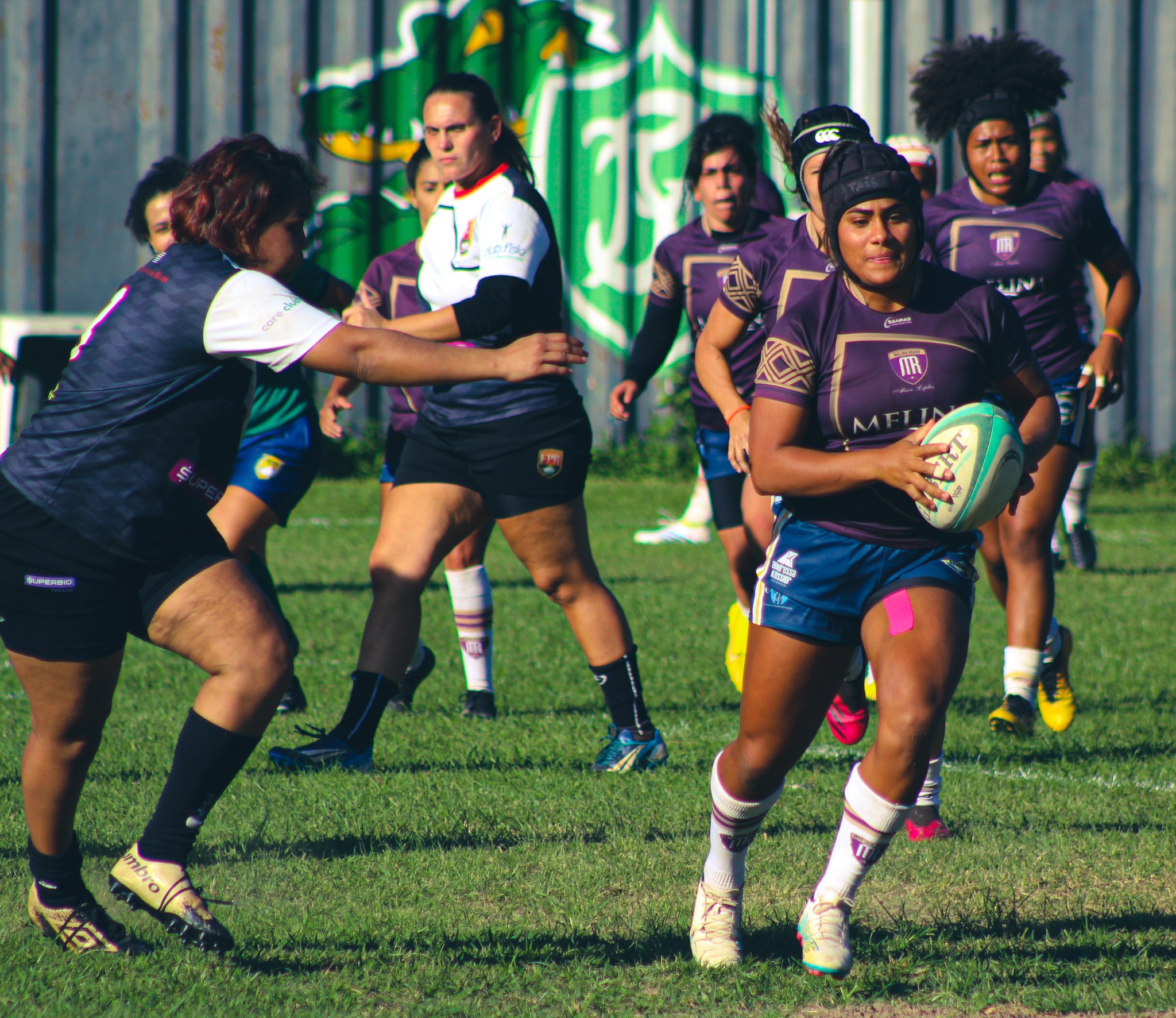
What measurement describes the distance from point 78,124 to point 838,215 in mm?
12334

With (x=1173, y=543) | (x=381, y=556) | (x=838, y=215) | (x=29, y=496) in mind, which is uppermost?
(x=838, y=215)

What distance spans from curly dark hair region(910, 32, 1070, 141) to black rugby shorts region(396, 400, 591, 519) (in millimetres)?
2599

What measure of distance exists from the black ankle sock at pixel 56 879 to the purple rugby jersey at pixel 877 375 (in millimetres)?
1963

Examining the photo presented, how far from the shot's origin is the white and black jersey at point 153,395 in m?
3.26

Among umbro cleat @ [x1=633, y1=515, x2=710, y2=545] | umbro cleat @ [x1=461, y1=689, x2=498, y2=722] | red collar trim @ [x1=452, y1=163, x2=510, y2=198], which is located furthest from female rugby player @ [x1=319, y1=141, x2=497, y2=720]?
umbro cleat @ [x1=633, y1=515, x2=710, y2=545]

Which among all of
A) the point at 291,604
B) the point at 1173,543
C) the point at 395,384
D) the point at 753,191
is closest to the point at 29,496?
the point at 395,384

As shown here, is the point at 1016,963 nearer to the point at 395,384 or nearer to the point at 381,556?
the point at 395,384

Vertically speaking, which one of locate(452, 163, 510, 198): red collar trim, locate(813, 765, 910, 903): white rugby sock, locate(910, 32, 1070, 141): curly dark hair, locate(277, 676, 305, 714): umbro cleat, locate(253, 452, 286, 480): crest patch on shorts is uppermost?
locate(910, 32, 1070, 141): curly dark hair

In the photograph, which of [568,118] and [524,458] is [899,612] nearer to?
[524,458]

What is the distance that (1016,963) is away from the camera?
3.33 meters

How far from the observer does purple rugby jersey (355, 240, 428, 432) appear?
6.64 metres

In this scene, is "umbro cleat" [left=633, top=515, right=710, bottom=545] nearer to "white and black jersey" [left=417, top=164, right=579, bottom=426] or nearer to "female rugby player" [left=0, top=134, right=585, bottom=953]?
"white and black jersey" [left=417, top=164, right=579, bottom=426]

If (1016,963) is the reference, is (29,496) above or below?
above

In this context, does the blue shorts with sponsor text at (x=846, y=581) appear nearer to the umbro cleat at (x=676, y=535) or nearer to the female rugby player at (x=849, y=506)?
the female rugby player at (x=849, y=506)
